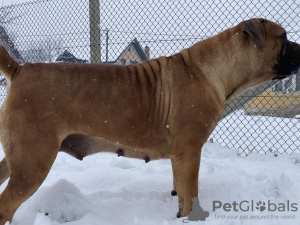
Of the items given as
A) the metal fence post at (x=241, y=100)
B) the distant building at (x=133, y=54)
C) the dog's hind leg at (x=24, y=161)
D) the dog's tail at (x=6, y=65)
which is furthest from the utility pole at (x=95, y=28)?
the dog's hind leg at (x=24, y=161)

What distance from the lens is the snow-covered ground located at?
269 cm

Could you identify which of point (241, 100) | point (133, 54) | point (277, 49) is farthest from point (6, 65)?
point (133, 54)

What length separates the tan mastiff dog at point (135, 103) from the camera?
97.8 inches

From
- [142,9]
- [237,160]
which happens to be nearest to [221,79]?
[237,160]

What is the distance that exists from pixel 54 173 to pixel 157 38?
274 cm

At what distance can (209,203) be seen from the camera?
296cm

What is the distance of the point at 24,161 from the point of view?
2453mm

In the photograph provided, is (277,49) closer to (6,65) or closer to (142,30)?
(6,65)

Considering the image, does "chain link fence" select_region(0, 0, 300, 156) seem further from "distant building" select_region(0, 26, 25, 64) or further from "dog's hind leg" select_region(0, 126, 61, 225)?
"dog's hind leg" select_region(0, 126, 61, 225)

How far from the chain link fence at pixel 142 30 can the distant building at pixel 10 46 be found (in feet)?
0.65

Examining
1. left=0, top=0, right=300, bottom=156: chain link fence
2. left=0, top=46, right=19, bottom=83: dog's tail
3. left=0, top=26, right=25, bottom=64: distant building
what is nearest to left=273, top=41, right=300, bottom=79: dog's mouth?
left=0, top=0, right=300, bottom=156: chain link fence

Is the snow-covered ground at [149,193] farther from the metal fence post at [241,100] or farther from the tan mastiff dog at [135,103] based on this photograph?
the metal fence post at [241,100]

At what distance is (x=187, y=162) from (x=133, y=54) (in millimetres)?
4004

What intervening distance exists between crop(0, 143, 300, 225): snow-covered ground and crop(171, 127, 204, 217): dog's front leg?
0.21 metres
